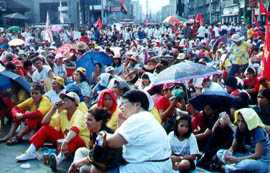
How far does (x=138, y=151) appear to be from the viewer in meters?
4.59

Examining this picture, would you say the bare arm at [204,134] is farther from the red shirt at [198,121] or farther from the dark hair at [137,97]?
the dark hair at [137,97]

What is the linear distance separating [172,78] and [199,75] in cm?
48

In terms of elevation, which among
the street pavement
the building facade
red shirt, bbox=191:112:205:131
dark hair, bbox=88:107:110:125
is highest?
the building facade

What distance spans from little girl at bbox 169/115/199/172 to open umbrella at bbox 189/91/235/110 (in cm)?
95

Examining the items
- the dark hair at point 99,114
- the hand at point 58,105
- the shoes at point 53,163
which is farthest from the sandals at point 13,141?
the dark hair at point 99,114

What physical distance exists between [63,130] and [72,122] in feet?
1.70

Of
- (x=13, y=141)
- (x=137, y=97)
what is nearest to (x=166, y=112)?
(x=13, y=141)

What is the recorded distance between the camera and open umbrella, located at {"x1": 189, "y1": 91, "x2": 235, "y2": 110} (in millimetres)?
7184

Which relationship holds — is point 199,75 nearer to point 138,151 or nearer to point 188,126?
point 188,126

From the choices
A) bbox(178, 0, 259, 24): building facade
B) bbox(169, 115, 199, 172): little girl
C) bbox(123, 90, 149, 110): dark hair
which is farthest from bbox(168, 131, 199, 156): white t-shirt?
bbox(178, 0, 259, 24): building facade

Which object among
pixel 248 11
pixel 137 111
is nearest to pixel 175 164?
pixel 137 111

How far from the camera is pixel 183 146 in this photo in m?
6.39

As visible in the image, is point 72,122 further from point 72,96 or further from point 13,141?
point 13,141

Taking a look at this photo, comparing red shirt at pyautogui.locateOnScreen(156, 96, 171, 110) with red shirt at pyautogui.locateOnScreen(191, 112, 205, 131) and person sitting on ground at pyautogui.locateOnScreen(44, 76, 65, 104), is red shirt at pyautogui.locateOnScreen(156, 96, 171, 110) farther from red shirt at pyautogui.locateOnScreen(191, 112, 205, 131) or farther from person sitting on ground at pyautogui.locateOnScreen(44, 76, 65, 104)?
person sitting on ground at pyautogui.locateOnScreen(44, 76, 65, 104)
